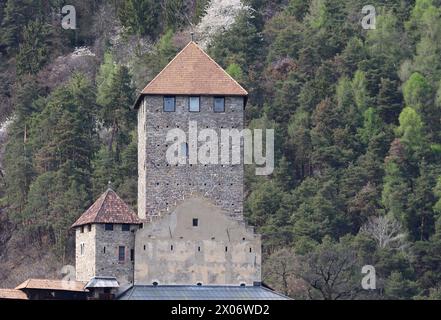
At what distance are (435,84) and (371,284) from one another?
73.5 ft

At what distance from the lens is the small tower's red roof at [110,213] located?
156 feet

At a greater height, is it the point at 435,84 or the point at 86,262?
the point at 435,84

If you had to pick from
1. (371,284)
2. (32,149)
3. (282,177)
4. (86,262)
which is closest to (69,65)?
(32,149)

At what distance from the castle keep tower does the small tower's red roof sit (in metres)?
0.88

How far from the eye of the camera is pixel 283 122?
262 ft

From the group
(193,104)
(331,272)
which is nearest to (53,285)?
(193,104)

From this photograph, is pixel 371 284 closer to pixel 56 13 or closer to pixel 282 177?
pixel 282 177

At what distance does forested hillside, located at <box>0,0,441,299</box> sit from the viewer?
66.8m

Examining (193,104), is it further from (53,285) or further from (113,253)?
(53,285)

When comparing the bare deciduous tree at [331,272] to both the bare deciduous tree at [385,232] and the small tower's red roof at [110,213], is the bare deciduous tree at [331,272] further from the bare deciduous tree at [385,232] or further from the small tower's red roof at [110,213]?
the small tower's red roof at [110,213]

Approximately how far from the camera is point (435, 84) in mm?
81312

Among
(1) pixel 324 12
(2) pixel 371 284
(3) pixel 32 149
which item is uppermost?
(1) pixel 324 12

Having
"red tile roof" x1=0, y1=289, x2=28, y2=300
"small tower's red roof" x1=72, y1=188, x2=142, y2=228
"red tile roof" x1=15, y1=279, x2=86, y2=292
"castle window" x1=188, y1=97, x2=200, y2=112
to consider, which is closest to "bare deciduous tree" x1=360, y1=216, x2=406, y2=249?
"castle window" x1=188, y1=97, x2=200, y2=112

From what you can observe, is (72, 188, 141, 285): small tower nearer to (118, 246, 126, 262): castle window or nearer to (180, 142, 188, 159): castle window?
(118, 246, 126, 262): castle window
